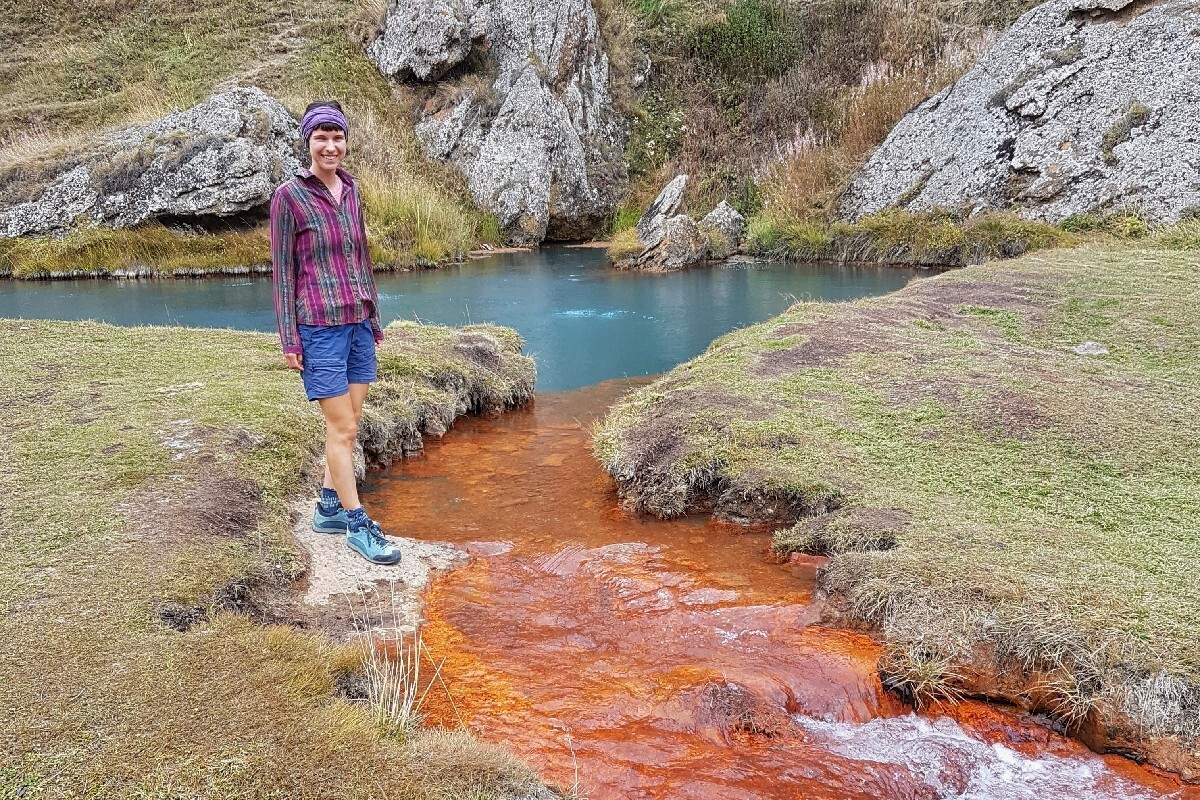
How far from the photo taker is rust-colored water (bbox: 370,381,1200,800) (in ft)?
10.2

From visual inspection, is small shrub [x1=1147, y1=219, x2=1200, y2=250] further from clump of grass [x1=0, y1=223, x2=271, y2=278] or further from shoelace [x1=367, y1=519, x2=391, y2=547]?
clump of grass [x1=0, y1=223, x2=271, y2=278]

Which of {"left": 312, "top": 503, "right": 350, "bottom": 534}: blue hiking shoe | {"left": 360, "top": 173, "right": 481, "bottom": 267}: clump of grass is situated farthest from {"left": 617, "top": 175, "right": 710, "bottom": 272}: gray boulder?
{"left": 312, "top": 503, "right": 350, "bottom": 534}: blue hiking shoe

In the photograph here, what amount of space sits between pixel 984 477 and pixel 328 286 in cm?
365

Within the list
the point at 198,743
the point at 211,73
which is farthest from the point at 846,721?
the point at 211,73

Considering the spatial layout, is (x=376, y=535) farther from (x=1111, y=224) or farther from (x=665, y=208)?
(x=1111, y=224)

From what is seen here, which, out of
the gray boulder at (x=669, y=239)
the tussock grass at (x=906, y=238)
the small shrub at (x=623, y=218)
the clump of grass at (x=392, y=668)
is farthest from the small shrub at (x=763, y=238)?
the clump of grass at (x=392, y=668)

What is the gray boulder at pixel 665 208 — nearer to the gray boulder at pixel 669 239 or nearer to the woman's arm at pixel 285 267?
the gray boulder at pixel 669 239

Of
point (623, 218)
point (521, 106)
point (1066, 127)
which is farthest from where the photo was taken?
point (623, 218)

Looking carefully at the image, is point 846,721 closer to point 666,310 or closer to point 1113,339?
point 1113,339

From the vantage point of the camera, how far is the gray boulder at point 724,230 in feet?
54.9

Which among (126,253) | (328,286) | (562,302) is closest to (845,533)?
(328,286)

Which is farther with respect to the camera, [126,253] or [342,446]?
[126,253]

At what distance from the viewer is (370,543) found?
457 cm

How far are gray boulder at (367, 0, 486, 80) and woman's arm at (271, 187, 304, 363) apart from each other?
18.9 m
